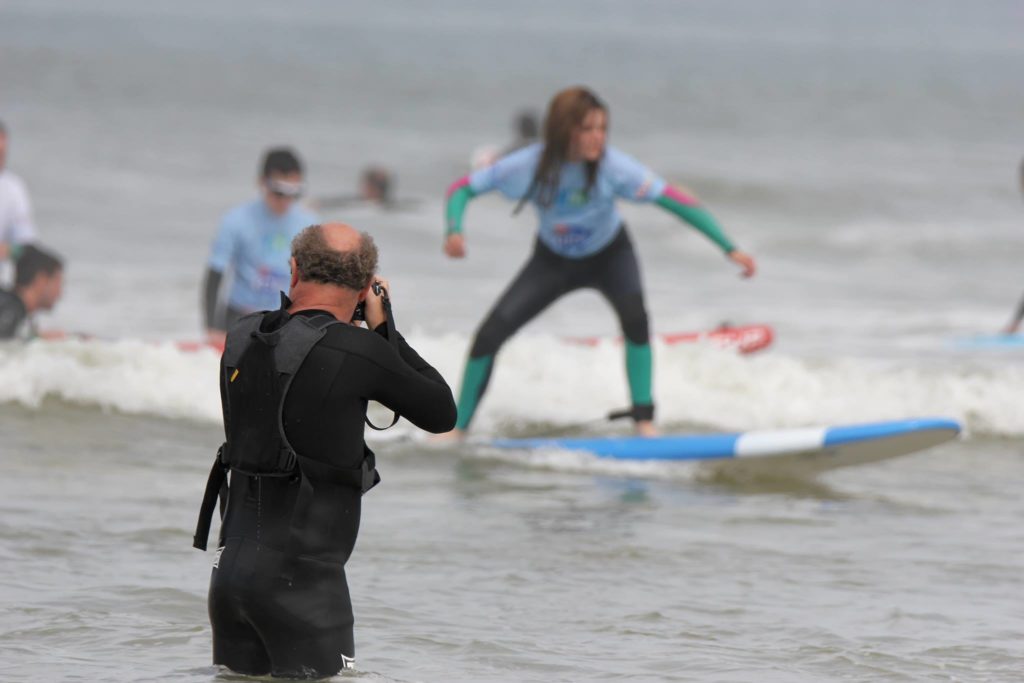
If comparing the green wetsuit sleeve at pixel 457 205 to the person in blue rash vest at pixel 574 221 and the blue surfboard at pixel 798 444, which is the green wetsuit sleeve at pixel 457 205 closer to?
the person in blue rash vest at pixel 574 221

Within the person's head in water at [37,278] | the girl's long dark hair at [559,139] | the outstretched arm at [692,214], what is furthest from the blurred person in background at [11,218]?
the outstretched arm at [692,214]

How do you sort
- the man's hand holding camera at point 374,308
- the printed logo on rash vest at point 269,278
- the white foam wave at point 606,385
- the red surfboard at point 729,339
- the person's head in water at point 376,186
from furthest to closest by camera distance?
the person's head in water at point 376,186 < the red surfboard at point 729,339 < the white foam wave at point 606,385 < the printed logo on rash vest at point 269,278 < the man's hand holding camera at point 374,308

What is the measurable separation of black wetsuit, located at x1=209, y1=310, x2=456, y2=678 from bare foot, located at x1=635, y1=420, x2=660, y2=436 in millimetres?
4850

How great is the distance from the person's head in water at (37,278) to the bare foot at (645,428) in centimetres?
398

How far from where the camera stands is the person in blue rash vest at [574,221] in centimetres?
778

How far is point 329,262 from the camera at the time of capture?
371 centimetres

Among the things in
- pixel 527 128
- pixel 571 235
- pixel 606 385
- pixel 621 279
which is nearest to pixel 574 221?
pixel 571 235

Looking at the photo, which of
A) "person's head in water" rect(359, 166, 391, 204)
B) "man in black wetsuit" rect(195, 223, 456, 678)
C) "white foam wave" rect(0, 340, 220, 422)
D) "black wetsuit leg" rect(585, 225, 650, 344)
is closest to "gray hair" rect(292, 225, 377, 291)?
"man in black wetsuit" rect(195, 223, 456, 678)

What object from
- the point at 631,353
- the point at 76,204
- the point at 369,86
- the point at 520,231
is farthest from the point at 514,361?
the point at 369,86

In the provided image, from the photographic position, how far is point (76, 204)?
22281 mm

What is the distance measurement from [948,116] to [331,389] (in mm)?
45051

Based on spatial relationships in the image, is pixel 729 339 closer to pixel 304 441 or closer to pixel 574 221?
pixel 574 221

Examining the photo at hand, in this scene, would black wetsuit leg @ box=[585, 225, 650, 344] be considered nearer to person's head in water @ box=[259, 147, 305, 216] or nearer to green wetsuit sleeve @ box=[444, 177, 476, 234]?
green wetsuit sleeve @ box=[444, 177, 476, 234]

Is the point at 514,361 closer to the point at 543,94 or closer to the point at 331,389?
the point at 331,389
